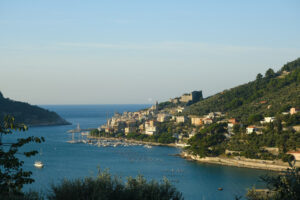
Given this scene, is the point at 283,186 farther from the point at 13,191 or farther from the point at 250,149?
the point at 250,149

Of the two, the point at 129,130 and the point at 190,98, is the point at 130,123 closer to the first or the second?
the point at 129,130

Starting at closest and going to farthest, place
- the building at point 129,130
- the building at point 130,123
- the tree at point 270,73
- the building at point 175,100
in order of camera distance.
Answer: the tree at point 270,73 → the building at point 129,130 → the building at point 130,123 → the building at point 175,100

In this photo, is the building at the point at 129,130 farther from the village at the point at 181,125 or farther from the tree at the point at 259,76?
the tree at the point at 259,76

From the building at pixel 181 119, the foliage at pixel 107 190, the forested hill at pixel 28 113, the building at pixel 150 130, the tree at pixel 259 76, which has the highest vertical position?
the tree at pixel 259 76

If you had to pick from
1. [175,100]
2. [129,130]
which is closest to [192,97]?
[175,100]

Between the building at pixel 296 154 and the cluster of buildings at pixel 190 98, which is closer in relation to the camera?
the building at pixel 296 154

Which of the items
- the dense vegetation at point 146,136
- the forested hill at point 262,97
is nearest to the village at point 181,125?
the dense vegetation at point 146,136
